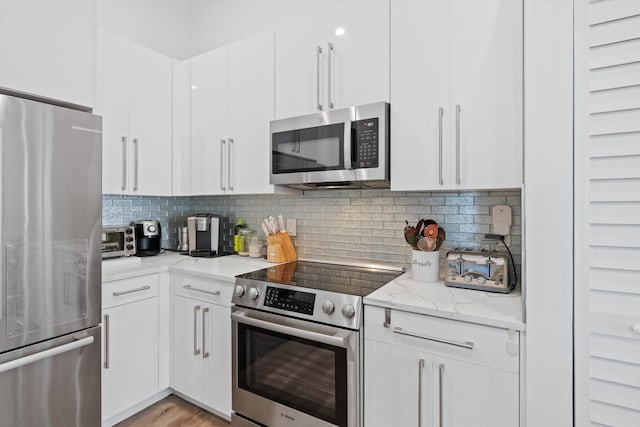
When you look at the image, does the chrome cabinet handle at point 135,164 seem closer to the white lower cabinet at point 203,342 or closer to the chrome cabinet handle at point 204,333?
the white lower cabinet at point 203,342

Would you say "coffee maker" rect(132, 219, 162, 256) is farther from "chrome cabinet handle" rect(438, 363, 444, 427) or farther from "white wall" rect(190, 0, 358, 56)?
"chrome cabinet handle" rect(438, 363, 444, 427)

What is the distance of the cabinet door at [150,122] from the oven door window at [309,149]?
0.96 metres

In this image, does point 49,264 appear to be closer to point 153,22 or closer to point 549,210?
point 549,210

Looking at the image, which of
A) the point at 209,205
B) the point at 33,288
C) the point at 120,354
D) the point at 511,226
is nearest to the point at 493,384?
the point at 511,226

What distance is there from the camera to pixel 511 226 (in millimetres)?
1717

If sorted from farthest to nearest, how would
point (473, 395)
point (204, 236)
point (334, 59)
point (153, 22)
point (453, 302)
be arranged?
point (153, 22)
point (204, 236)
point (334, 59)
point (453, 302)
point (473, 395)

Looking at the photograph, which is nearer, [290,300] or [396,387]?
[396,387]

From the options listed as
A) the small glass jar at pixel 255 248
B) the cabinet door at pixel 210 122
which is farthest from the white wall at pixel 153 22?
the small glass jar at pixel 255 248

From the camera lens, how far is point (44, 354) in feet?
4.31

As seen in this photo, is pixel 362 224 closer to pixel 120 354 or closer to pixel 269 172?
pixel 269 172

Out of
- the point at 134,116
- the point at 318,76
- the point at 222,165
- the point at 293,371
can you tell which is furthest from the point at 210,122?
the point at 293,371

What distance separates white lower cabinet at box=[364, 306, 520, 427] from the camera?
1217 mm

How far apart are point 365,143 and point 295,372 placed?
1.20m

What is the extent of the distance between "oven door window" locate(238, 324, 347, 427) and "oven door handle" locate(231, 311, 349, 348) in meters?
0.05
